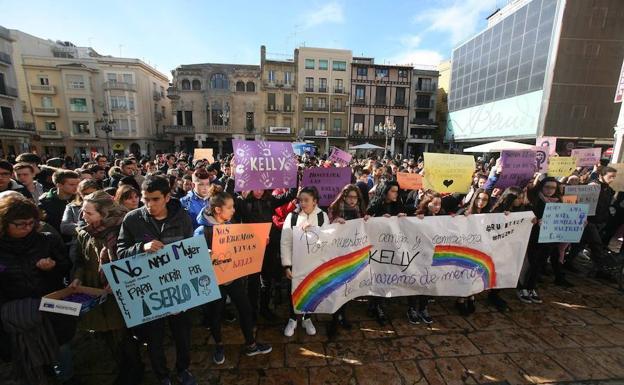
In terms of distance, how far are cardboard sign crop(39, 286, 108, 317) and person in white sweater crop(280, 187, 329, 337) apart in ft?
5.78

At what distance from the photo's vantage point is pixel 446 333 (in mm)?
3588

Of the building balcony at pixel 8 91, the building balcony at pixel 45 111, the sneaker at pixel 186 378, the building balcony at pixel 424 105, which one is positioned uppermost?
the building balcony at pixel 424 105

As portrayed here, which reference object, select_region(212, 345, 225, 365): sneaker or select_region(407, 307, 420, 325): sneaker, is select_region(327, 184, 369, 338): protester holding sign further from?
select_region(212, 345, 225, 365): sneaker

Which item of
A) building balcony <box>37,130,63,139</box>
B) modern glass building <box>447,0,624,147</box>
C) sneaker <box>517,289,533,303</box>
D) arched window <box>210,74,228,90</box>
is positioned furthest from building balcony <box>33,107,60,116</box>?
modern glass building <box>447,0,624,147</box>

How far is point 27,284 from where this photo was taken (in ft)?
7.50

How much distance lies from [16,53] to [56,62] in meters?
4.03

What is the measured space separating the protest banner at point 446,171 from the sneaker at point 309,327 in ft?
10.2

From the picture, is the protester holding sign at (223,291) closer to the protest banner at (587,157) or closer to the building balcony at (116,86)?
the protest banner at (587,157)

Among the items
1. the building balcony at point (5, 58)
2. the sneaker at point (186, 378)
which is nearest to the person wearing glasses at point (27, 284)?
the sneaker at point (186, 378)

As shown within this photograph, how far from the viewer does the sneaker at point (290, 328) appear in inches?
138

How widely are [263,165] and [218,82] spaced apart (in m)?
35.9

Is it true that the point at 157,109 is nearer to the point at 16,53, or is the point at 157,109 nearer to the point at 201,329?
the point at 16,53

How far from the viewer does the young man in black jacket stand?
2416 mm

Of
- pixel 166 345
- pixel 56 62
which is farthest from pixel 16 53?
pixel 166 345
